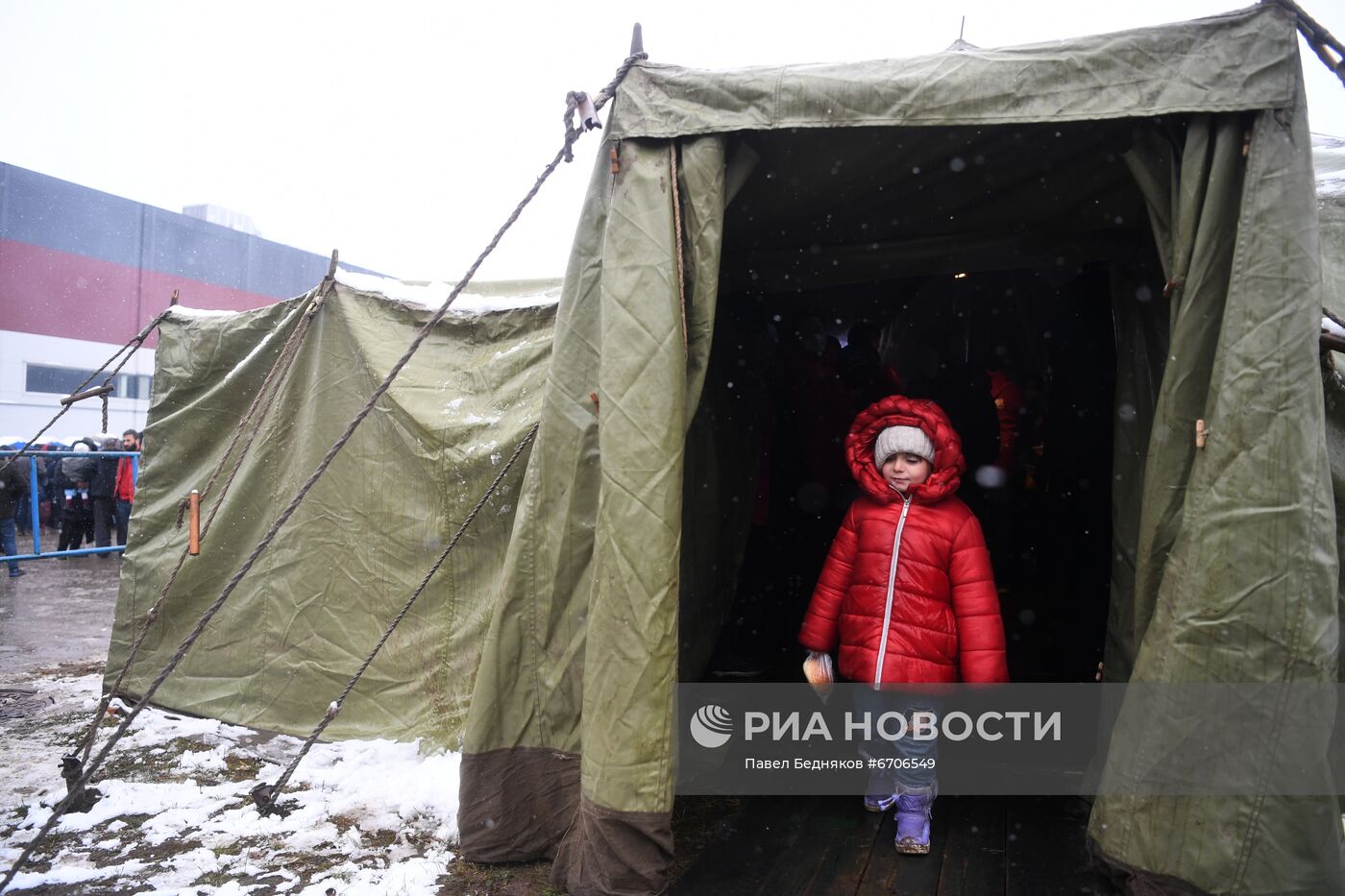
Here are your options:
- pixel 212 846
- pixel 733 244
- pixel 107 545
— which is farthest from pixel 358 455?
pixel 107 545

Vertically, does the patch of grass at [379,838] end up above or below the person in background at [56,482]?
below

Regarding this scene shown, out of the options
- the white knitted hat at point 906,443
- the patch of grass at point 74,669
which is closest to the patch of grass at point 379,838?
the white knitted hat at point 906,443

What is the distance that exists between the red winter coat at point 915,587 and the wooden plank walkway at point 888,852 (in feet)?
1.89

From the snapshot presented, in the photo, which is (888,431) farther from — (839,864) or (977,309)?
(977,309)

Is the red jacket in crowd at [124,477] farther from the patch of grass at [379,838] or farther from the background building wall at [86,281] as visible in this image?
the patch of grass at [379,838]

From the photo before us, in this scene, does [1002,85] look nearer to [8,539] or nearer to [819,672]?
[819,672]

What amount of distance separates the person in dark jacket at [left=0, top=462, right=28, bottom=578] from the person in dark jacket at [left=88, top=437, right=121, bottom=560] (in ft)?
2.32

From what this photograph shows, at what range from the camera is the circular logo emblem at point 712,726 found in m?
3.37

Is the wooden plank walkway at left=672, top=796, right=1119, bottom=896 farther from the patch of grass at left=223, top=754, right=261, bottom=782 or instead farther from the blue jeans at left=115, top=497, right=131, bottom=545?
the blue jeans at left=115, top=497, right=131, bottom=545

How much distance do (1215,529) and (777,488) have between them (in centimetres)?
295

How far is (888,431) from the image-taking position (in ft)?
9.20

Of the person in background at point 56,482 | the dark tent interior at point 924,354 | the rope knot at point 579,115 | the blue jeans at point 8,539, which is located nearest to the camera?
the rope knot at point 579,115

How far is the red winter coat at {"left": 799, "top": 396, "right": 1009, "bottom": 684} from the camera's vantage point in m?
2.61

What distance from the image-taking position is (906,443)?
2.75 m
